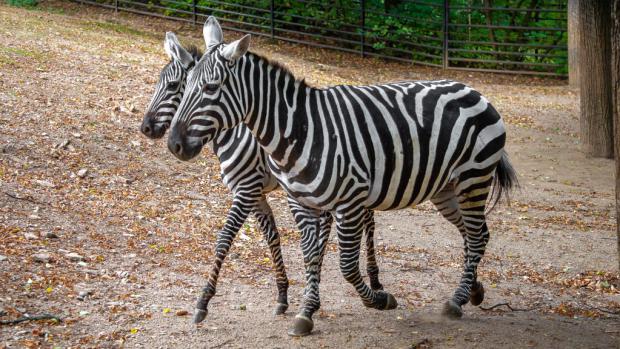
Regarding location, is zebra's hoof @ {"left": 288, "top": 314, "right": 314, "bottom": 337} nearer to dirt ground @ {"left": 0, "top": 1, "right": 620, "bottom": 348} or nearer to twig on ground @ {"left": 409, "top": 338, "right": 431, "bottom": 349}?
dirt ground @ {"left": 0, "top": 1, "right": 620, "bottom": 348}

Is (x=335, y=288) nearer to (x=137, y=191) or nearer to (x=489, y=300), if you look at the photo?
(x=489, y=300)

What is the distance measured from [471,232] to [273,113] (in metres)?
1.87

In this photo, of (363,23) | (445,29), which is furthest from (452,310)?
A: (363,23)

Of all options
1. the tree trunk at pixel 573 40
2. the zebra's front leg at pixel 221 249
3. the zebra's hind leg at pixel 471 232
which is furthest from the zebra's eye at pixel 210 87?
the tree trunk at pixel 573 40

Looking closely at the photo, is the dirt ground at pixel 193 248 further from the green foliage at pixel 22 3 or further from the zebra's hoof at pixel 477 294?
the green foliage at pixel 22 3

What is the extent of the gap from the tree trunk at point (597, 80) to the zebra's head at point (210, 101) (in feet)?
27.4

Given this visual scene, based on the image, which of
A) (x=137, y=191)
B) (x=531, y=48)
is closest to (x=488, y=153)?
(x=137, y=191)

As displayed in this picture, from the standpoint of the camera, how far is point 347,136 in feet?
18.3

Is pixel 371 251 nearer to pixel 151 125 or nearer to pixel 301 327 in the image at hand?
pixel 301 327

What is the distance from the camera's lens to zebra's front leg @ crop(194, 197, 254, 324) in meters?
5.91

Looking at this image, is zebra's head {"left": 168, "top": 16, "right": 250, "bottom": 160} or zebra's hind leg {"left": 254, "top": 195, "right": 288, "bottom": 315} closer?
zebra's head {"left": 168, "top": 16, "right": 250, "bottom": 160}

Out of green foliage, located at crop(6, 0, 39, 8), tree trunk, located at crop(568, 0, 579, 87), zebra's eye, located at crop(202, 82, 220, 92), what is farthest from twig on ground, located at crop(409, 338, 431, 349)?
green foliage, located at crop(6, 0, 39, 8)

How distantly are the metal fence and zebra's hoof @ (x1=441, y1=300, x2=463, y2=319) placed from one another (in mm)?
12877

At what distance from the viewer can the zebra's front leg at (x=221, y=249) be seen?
19.4ft
